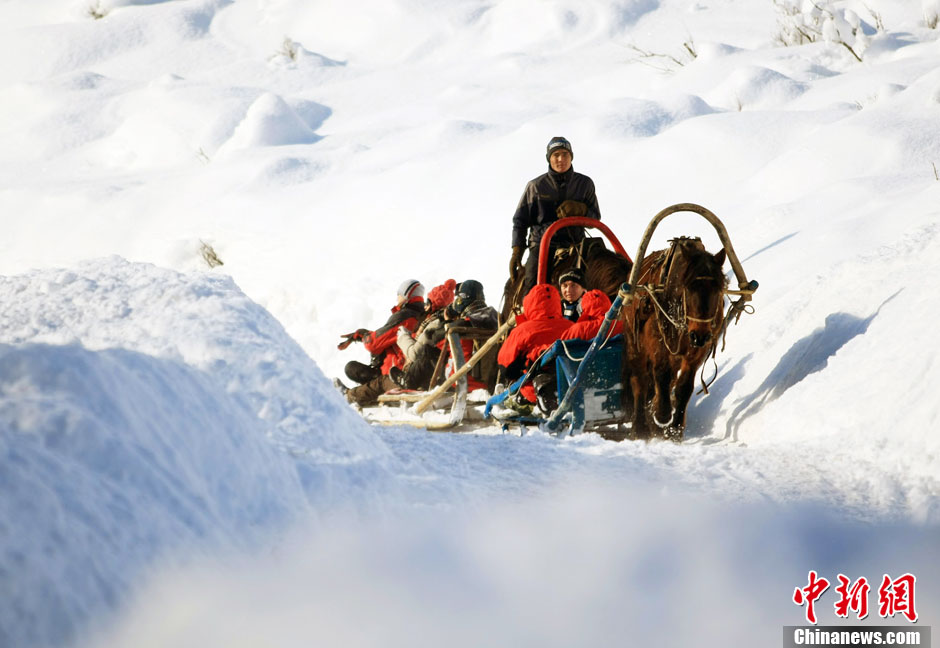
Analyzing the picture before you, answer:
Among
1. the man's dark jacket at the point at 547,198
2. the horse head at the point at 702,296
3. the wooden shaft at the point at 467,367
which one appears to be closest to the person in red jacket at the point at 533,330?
the wooden shaft at the point at 467,367

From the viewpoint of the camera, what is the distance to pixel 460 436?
5.03 meters

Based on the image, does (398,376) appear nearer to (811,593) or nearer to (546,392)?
(546,392)

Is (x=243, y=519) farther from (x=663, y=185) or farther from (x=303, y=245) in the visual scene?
(x=303, y=245)

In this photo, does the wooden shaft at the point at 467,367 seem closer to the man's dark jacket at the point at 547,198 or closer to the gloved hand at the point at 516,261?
the gloved hand at the point at 516,261

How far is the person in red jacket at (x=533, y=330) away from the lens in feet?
22.6

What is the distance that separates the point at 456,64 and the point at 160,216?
7959 millimetres

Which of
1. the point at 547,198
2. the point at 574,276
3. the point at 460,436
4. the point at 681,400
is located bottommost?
the point at 460,436

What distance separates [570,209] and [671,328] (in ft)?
6.56

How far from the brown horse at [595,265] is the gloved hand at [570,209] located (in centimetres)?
34

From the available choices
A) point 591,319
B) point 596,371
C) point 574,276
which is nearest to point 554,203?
point 574,276

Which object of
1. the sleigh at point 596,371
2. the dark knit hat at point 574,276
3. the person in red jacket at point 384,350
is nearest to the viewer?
the sleigh at point 596,371

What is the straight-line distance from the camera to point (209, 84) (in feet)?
66.9

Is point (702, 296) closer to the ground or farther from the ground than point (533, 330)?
farther from the ground

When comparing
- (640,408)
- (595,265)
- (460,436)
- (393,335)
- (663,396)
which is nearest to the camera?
(460,436)
